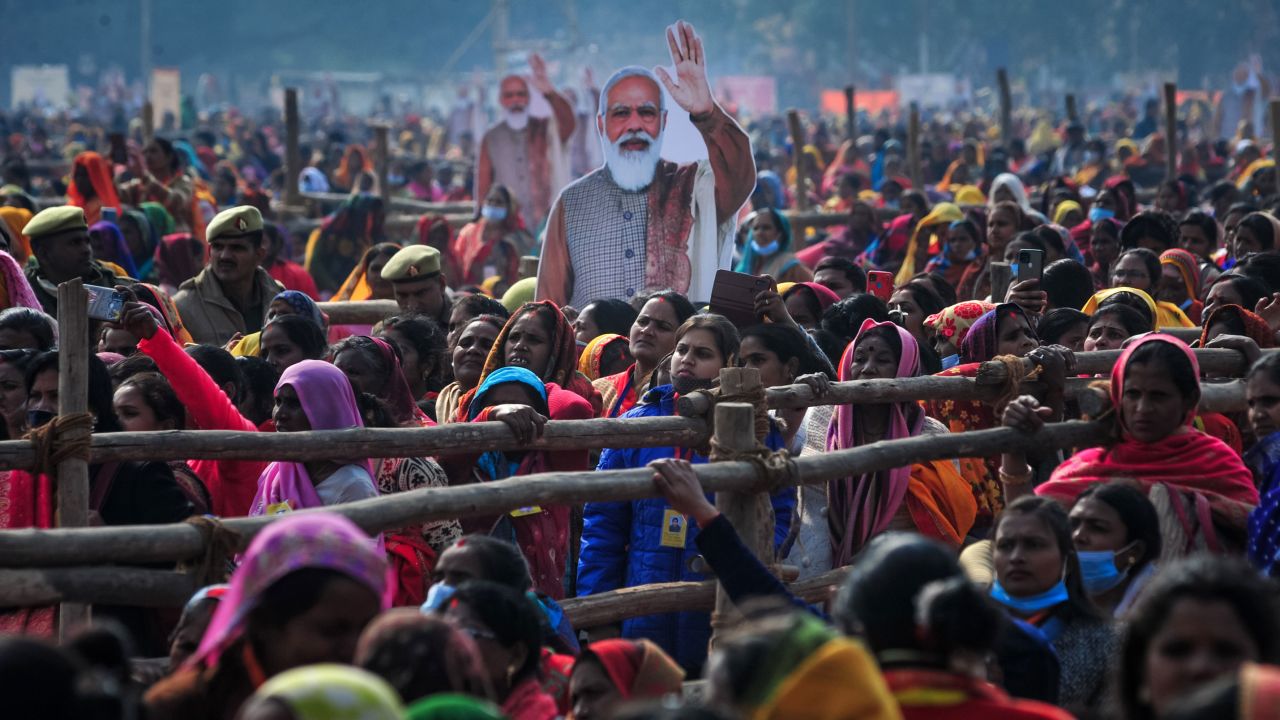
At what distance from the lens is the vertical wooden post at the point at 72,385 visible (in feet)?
14.2

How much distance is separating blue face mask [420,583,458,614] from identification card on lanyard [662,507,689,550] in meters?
1.40

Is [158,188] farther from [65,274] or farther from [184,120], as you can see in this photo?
[184,120]

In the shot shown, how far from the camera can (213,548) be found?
3775mm

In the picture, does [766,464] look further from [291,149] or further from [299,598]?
[291,149]

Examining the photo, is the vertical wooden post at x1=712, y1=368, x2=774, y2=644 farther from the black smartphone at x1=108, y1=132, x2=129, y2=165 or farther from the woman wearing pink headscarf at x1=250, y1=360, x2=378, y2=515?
the black smartphone at x1=108, y1=132, x2=129, y2=165

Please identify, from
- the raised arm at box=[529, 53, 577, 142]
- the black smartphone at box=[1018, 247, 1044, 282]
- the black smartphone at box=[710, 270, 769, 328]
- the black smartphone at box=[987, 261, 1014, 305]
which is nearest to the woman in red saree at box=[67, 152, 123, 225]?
the raised arm at box=[529, 53, 577, 142]

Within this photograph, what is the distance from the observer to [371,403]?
5.33 meters

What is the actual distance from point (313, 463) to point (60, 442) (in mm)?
709

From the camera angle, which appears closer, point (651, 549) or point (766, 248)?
point (651, 549)

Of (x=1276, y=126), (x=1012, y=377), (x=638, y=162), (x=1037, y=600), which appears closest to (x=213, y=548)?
(x=1037, y=600)

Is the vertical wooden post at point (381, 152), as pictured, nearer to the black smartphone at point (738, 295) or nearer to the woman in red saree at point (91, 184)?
the woman in red saree at point (91, 184)

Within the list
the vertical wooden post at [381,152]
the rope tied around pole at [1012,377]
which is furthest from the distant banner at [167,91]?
the rope tied around pole at [1012,377]

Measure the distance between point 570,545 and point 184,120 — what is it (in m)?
31.7

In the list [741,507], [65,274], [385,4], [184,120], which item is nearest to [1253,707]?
[741,507]
